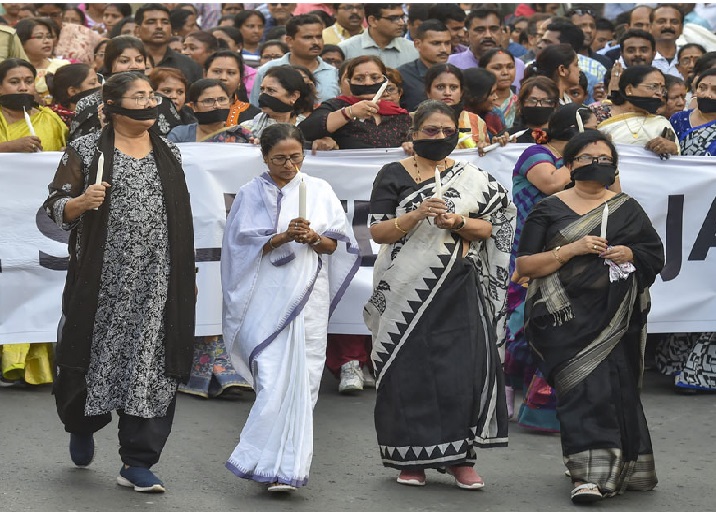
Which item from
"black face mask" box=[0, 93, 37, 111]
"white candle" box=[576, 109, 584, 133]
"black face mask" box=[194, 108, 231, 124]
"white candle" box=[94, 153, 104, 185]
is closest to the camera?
"white candle" box=[94, 153, 104, 185]

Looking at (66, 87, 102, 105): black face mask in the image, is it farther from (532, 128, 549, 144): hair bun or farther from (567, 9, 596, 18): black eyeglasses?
(567, 9, 596, 18): black eyeglasses

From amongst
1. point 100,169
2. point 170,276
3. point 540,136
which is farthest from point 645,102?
point 100,169

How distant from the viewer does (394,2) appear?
12.1 metres

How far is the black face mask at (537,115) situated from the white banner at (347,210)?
188 mm

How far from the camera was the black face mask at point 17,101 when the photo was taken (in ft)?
31.4

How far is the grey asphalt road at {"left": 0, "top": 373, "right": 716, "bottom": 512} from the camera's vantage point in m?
7.14

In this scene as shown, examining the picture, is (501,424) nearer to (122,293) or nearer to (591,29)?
(122,293)

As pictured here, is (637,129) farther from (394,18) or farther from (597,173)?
(394,18)

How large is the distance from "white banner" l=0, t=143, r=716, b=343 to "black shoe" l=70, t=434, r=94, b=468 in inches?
72.0

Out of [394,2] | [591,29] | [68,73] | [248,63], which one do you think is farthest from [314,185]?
[591,29]

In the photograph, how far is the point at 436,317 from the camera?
24.5 feet

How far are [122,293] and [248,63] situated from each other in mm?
6952

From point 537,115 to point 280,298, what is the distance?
2.58 metres

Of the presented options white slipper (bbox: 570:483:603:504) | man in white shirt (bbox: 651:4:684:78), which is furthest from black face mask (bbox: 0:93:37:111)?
man in white shirt (bbox: 651:4:684:78)
